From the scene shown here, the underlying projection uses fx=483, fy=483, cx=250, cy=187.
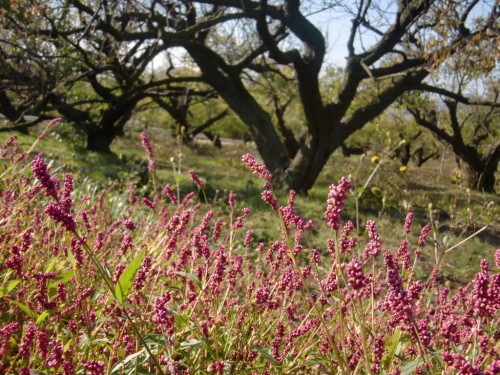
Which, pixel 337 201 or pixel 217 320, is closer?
pixel 337 201

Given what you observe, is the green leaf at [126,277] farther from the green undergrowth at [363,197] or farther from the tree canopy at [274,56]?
the tree canopy at [274,56]

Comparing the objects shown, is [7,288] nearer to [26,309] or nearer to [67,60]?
[26,309]

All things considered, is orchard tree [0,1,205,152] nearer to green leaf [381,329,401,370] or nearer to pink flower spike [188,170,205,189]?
pink flower spike [188,170,205,189]

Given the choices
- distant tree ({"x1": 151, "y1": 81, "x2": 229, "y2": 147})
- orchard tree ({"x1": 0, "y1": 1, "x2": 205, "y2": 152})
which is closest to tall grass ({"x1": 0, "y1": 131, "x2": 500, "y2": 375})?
orchard tree ({"x1": 0, "y1": 1, "x2": 205, "y2": 152})

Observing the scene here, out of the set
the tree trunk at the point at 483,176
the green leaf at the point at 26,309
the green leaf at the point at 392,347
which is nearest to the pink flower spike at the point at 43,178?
the green leaf at the point at 26,309

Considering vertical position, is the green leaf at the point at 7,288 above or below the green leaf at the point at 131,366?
A: above

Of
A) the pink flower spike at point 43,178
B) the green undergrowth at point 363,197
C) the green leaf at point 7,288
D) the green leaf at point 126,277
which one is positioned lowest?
the green undergrowth at point 363,197

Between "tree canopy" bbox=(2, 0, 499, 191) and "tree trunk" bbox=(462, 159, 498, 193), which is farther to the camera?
"tree trunk" bbox=(462, 159, 498, 193)

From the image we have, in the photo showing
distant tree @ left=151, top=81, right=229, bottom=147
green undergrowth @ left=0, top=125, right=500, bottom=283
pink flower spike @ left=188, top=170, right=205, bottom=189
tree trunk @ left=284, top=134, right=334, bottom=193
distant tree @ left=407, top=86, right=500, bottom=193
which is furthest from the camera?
distant tree @ left=407, top=86, right=500, bottom=193

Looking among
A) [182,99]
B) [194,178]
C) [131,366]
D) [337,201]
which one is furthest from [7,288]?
[182,99]

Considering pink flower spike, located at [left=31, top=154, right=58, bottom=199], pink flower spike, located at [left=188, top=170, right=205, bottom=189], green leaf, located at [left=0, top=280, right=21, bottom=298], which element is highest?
pink flower spike, located at [left=31, top=154, right=58, bottom=199]

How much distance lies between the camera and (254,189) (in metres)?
10.4

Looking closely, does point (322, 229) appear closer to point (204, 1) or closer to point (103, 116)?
point (204, 1)

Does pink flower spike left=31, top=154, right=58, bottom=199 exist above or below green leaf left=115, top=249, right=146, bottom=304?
above
